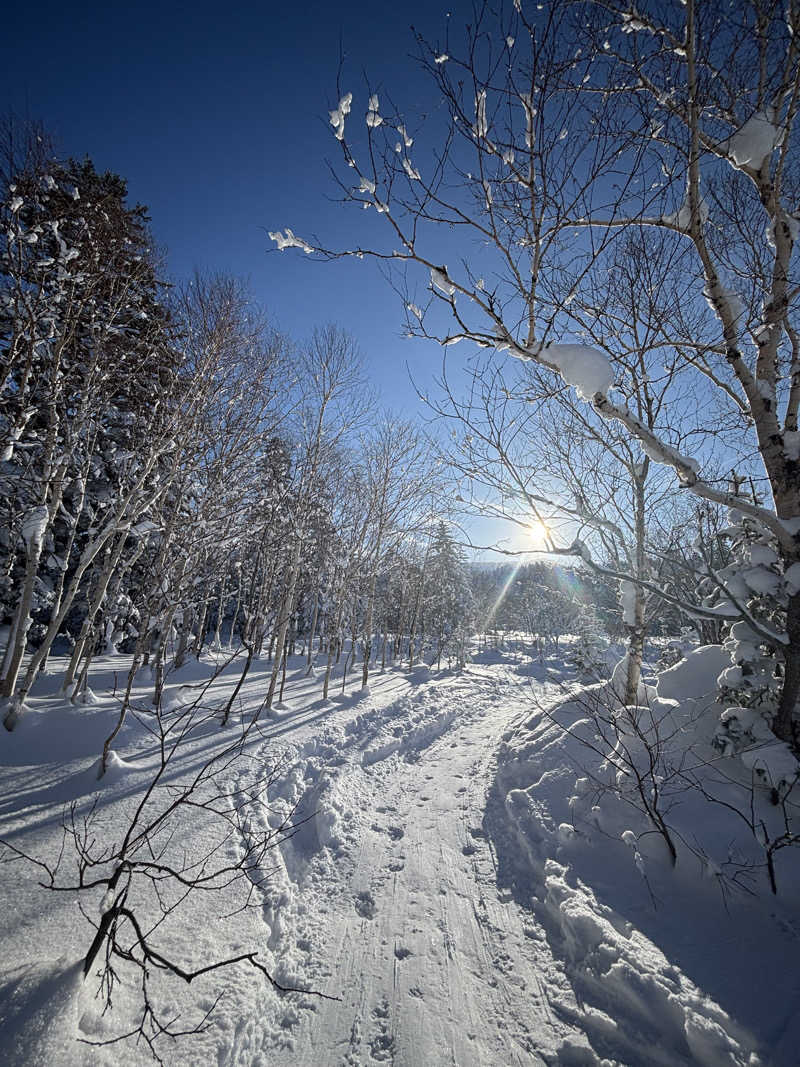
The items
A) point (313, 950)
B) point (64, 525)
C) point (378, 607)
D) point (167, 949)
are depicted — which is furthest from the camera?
point (378, 607)

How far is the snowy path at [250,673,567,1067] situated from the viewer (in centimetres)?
234

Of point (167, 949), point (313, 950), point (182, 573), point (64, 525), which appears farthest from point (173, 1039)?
point (64, 525)

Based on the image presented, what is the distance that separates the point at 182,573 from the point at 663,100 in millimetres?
7896

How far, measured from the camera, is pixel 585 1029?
2404mm

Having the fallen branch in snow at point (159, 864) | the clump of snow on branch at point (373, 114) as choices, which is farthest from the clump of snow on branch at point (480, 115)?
the fallen branch in snow at point (159, 864)

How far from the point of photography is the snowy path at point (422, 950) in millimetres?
2336

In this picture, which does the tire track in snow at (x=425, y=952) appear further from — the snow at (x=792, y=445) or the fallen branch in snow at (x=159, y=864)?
the snow at (x=792, y=445)

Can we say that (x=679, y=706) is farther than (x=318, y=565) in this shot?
No

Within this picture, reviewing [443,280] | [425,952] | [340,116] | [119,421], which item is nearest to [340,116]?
[340,116]

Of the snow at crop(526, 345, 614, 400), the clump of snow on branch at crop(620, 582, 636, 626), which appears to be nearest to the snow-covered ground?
the clump of snow on branch at crop(620, 582, 636, 626)

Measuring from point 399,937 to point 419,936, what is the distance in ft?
0.57

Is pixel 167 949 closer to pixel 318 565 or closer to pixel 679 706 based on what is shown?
pixel 679 706

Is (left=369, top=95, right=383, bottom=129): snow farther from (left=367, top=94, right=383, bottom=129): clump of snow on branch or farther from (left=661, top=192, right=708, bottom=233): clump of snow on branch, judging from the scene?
(left=661, top=192, right=708, bottom=233): clump of snow on branch

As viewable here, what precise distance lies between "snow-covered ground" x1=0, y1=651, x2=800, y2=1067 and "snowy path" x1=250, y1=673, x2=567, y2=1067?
1 centimetres
